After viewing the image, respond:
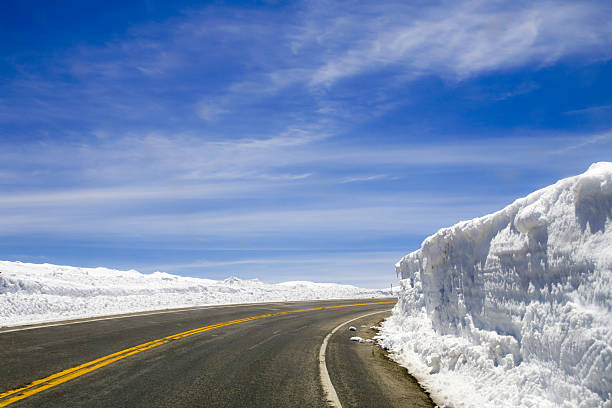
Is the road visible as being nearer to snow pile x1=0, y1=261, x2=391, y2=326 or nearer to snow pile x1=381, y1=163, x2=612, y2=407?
snow pile x1=381, y1=163, x2=612, y2=407

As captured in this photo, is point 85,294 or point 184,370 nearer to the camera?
Result: point 184,370

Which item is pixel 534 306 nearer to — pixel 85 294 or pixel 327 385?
pixel 327 385

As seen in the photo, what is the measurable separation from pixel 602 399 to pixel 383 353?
7553 millimetres

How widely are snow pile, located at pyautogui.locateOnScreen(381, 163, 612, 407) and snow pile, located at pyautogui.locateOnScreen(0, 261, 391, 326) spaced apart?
1539 cm

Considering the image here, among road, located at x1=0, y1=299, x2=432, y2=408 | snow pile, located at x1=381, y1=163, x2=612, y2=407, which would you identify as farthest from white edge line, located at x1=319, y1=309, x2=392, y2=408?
snow pile, located at x1=381, y1=163, x2=612, y2=407

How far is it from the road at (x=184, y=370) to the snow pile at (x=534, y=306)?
1.05 metres

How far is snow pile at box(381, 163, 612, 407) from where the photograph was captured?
506 cm

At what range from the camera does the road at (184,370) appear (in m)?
6.62

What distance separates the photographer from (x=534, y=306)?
6094mm

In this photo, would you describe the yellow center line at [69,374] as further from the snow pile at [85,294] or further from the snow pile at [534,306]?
the snow pile at [85,294]

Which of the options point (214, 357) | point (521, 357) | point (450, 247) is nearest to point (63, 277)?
point (214, 357)

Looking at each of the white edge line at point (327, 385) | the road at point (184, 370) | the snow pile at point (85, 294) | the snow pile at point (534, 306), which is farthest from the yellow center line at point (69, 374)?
the snow pile at point (85, 294)

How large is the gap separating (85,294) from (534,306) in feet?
109

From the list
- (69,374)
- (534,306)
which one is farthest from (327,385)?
(69,374)
